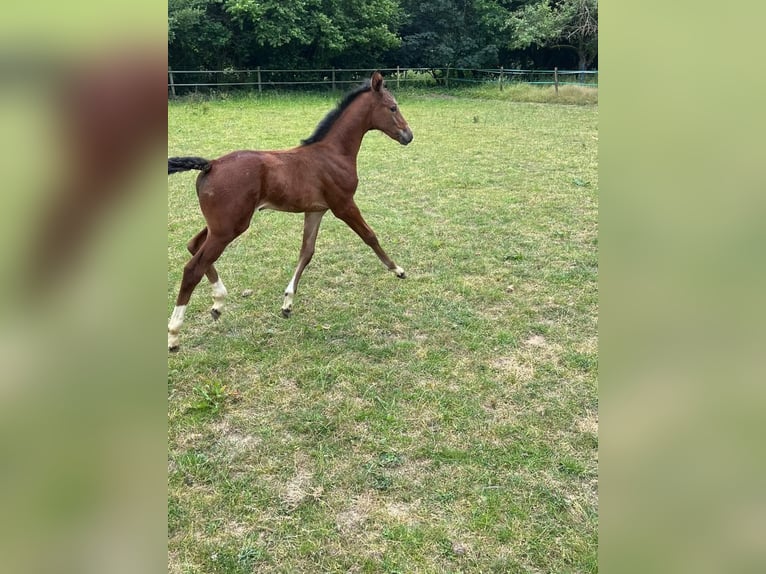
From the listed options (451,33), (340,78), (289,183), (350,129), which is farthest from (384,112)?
(451,33)

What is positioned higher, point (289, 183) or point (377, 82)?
point (377, 82)

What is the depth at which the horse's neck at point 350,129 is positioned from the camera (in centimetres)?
454

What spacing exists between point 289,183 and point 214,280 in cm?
94

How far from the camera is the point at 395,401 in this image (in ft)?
10.8

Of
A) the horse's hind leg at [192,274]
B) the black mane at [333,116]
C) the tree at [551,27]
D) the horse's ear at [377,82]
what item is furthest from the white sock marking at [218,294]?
the tree at [551,27]

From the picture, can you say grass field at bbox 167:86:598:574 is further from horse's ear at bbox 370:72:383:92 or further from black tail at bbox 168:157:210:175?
horse's ear at bbox 370:72:383:92
